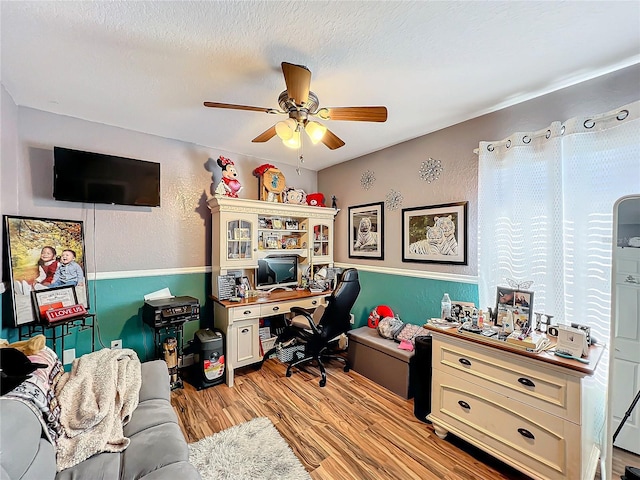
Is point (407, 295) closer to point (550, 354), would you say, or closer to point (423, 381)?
point (423, 381)

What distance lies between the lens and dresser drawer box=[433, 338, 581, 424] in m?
1.41

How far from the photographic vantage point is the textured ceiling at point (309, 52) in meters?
1.26

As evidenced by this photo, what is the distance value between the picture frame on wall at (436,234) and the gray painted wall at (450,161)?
0.20 feet

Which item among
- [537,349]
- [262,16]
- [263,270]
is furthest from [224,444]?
[262,16]

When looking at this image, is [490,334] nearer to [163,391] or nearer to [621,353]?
[621,353]

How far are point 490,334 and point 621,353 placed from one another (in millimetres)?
577

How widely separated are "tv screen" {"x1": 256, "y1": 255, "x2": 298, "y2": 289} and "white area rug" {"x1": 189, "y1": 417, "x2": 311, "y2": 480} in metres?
1.55

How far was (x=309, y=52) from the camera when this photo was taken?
60.6 inches

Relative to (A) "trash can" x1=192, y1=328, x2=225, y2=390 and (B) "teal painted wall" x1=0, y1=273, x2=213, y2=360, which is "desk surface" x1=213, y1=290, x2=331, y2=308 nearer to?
(A) "trash can" x1=192, y1=328, x2=225, y2=390

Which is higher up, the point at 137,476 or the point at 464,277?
the point at 464,277

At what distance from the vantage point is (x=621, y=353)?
1381 mm

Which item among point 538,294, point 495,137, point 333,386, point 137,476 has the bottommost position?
point 333,386

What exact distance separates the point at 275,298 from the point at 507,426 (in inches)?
85.7

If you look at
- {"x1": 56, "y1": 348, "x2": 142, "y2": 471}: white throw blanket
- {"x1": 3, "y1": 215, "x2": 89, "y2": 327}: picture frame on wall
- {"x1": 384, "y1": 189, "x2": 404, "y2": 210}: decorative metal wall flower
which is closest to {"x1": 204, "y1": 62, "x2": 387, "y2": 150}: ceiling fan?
{"x1": 384, "y1": 189, "x2": 404, "y2": 210}: decorative metal wall flower
